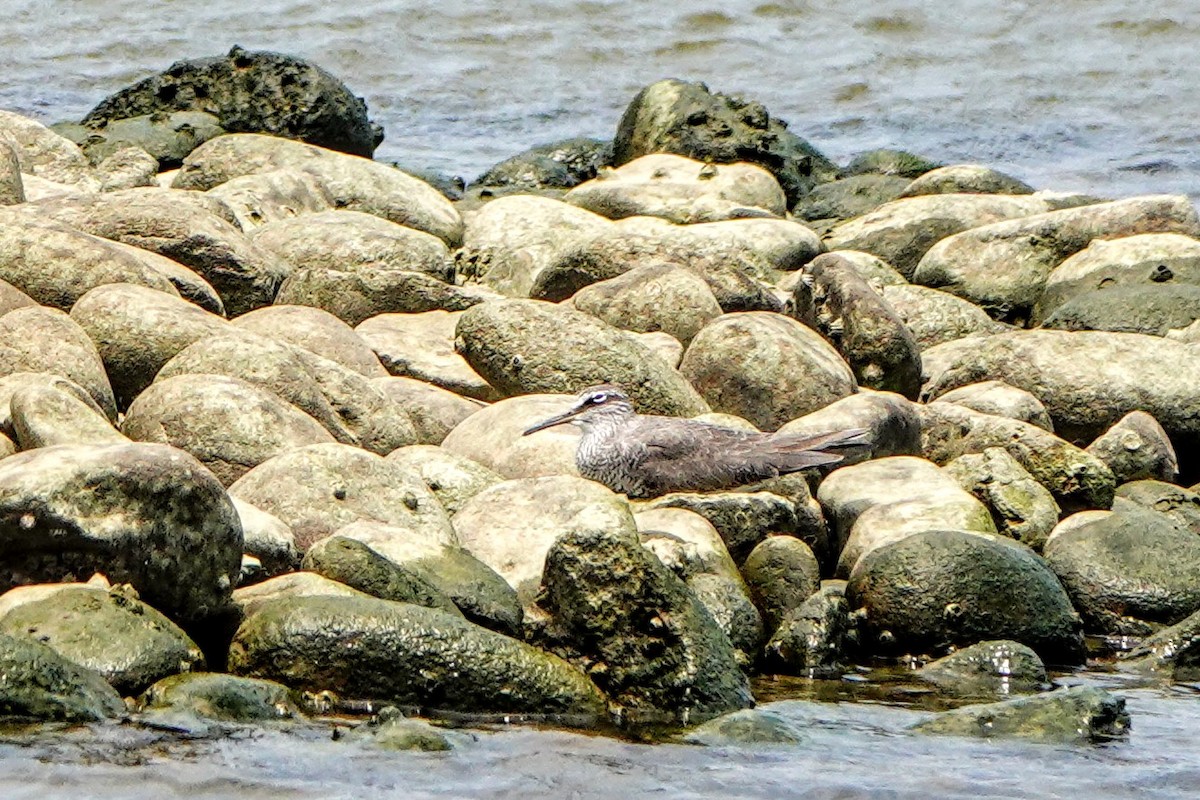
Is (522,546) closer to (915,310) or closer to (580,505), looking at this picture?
(580,505)

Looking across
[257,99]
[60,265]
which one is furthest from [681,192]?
[60,265]

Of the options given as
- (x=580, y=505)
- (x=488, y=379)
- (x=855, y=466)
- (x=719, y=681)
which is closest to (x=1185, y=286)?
(x=855, y=466)

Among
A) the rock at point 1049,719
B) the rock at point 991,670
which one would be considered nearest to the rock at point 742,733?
the rock at point 1049,719

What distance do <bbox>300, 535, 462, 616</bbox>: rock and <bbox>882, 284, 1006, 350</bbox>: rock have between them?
706cm

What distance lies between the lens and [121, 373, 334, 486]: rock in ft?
30.9

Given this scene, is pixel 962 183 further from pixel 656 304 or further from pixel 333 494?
pixel 333 494

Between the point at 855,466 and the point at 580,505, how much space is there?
7.78 feet

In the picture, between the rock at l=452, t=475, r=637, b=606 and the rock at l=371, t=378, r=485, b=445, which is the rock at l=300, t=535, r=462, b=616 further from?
the rock at l=371, t=378, r=485, b=445

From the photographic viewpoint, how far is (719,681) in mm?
7633

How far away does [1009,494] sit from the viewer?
411 inches

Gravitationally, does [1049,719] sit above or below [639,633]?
below

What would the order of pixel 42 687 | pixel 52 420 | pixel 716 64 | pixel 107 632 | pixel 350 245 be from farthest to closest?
pixel 716 64
pixel 350 245
pixel 52 420
pixel 107 632
pixel 42 687

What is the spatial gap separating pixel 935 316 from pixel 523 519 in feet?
20.8

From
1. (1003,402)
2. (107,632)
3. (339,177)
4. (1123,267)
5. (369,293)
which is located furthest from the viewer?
Answer: (339,177)
